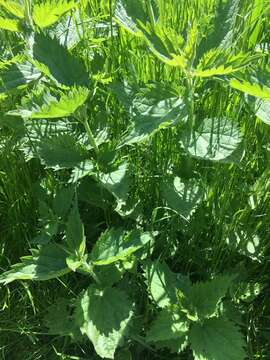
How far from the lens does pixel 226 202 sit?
1.13m

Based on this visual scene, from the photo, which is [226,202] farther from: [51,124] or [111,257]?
[51,124]

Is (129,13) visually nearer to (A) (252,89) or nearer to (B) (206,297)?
(A) (252,89)

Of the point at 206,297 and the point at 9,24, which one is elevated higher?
the point at 9,24

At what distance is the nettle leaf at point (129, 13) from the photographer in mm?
1067

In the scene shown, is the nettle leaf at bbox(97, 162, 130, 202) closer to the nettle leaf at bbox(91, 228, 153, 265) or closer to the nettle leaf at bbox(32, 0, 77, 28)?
the nettle leaf at bbox(91, 228, 153, 265)

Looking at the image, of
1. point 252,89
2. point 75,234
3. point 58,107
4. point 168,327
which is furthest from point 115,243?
point 252,89

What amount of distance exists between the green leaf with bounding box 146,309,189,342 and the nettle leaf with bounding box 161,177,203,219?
0.67 ft

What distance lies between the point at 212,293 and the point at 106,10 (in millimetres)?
750

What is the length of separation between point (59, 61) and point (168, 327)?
59 centimetres

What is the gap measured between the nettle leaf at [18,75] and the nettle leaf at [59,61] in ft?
0.26

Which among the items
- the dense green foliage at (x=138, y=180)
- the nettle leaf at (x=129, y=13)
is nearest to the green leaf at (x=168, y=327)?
the dense green foliage at (x=138, y=180)

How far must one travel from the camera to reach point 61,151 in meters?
1.14

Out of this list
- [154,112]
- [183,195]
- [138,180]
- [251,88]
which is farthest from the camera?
[138,180]

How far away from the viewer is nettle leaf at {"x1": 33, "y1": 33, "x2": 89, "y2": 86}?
106 centimetres
